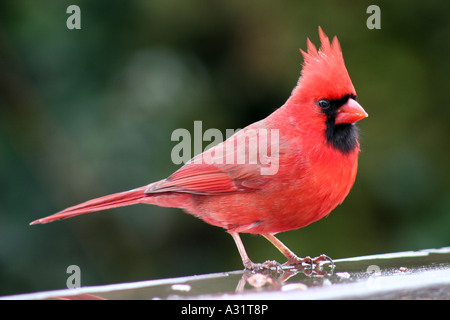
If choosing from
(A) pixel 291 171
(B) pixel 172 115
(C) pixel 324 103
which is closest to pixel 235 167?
(A) pixel 291 171

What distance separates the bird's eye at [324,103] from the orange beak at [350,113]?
0.06 metres

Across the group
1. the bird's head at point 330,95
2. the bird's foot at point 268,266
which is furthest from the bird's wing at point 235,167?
the bird's foot at point 268,266

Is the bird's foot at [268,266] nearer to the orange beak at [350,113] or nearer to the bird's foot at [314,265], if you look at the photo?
the bird's foot at [314,265]

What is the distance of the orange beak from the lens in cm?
322

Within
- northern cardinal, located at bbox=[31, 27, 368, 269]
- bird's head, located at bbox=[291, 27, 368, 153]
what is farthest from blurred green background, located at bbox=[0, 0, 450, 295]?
bird's head, located at bbox=[291, 27, 368, 153]

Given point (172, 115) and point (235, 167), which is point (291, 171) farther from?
point (172, 115)

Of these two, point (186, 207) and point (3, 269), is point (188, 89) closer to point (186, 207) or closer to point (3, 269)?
point (186, 207)

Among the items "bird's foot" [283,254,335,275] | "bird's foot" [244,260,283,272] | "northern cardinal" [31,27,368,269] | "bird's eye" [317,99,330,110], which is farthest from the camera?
"bird's eye" [317,99,330,110]

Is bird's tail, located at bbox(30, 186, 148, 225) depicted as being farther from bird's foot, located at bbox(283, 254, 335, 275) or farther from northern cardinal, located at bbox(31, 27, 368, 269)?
bird's foot, located at bbox(283, 254, 335, 275)

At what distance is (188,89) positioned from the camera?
14.3 ft

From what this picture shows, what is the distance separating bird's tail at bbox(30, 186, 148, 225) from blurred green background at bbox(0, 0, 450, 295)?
1.74ft

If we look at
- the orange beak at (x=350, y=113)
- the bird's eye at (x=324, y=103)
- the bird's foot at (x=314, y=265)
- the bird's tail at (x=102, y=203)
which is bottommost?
the bird's foot at (x=314, y=265)

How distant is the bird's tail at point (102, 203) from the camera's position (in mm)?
3447

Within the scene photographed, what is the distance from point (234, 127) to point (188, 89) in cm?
43
